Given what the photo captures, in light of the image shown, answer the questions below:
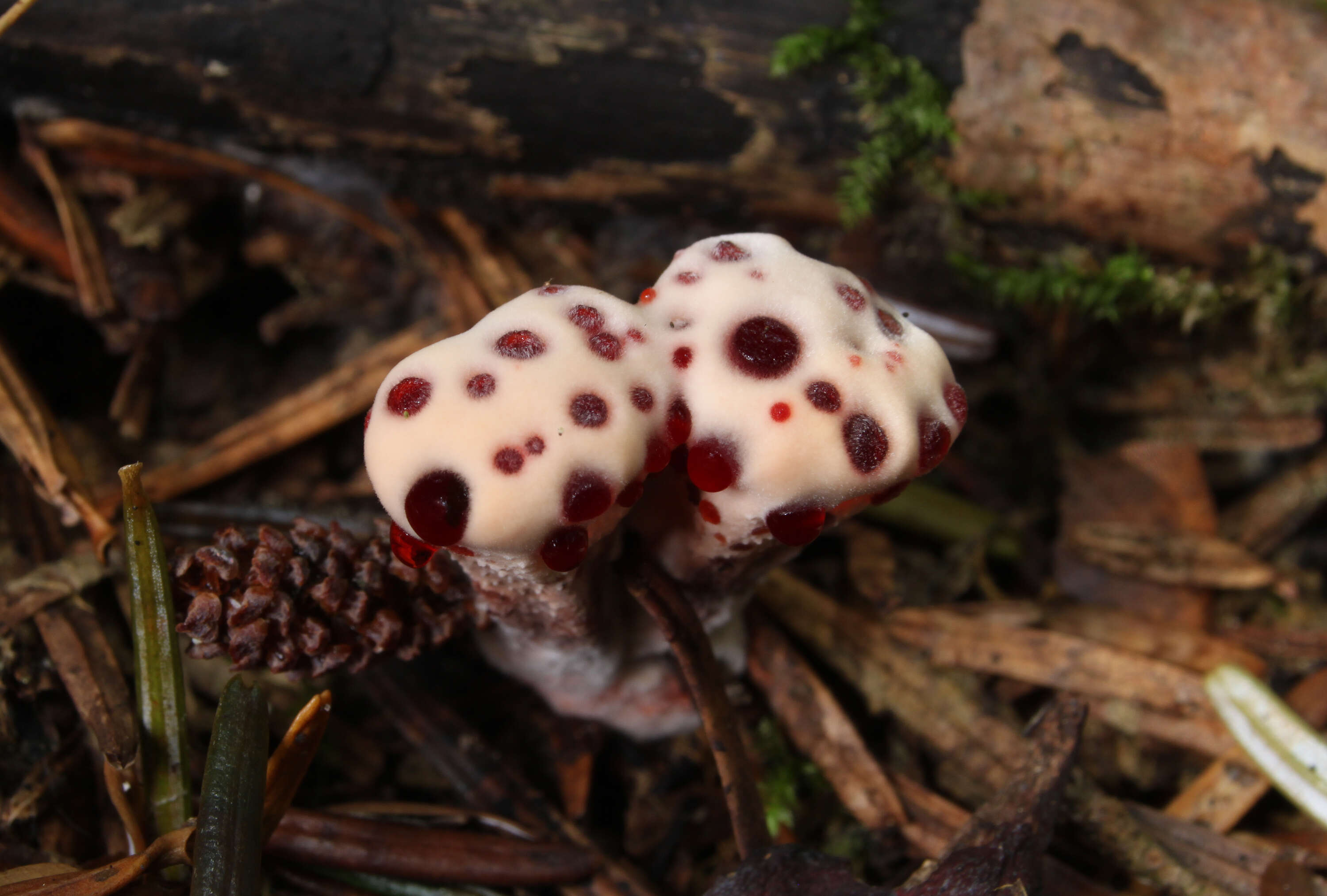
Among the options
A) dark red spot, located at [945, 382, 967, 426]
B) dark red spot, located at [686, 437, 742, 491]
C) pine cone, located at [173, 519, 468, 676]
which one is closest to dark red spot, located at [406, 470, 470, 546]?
dark red spot, located at [686, 437, 742, 491]

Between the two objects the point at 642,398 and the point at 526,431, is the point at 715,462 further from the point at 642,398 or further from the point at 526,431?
the point at 526,431

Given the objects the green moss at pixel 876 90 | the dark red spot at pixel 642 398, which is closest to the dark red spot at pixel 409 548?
the dark red spot at pixel 642 398

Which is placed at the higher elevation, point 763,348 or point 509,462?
point 763,348

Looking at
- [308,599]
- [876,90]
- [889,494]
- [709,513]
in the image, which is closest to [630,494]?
[709,513]

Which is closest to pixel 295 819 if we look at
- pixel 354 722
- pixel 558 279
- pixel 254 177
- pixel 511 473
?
pixel 354 722

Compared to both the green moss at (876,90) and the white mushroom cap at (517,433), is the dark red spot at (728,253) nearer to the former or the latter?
the white mushroom cap at (517,433)

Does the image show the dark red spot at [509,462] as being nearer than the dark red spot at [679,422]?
Yes

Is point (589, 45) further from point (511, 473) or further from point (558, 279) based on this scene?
point (511, 473)
